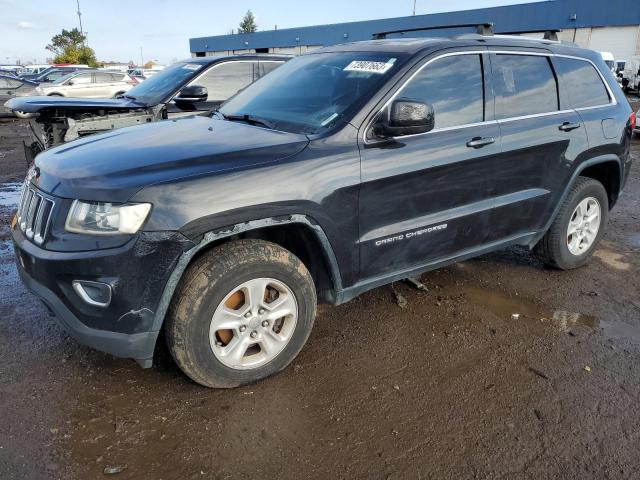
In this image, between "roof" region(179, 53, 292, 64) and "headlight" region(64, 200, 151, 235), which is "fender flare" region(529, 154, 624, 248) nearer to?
"headlight" region(64, 200, 151, 235)

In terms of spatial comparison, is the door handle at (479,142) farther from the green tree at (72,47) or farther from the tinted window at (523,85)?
the green tree at (72,47)

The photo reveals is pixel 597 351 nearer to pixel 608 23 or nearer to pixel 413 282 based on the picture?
pixel 413 282

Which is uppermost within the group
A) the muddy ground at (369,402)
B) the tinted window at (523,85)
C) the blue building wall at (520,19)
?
the blue building wall at (520,19)

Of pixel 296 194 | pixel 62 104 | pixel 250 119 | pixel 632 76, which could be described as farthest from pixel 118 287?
pixel 632 76

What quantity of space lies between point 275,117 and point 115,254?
1471 mm

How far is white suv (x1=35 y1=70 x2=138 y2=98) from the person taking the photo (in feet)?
55.9

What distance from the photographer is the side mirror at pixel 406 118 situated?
9.35 ft

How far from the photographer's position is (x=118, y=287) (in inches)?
92.9

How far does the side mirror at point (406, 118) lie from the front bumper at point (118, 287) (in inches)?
51.6

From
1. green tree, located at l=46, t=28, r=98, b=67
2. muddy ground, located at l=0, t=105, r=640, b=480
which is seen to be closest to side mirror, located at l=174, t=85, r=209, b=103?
muddy ground, located at l=0, t=105, r=640, b=480

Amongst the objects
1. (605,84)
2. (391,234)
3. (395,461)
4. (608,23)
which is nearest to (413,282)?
(391,234)

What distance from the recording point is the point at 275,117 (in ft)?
10.9

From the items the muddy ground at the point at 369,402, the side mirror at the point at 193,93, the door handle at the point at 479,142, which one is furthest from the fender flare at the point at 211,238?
the side mirror at the point at 193,93

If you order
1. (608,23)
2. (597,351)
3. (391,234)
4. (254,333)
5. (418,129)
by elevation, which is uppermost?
(608,23)
